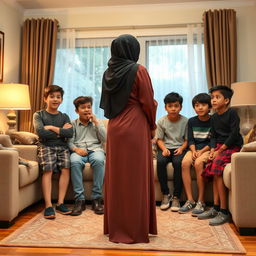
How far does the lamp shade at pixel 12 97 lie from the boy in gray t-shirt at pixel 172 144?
5.54ft

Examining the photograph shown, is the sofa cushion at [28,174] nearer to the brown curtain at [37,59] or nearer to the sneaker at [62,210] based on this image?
the sneaker at [62,210]

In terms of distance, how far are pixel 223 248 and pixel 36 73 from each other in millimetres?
3543

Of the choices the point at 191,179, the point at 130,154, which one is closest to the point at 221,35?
the point at 191,179

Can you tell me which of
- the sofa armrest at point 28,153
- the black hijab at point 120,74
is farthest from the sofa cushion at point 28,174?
the black hijab at point 120,74

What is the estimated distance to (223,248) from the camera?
2053mm

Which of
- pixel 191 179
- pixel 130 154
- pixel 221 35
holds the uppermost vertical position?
pixel 221 35

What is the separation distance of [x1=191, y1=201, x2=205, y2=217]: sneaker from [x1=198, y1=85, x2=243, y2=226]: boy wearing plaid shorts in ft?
0.20

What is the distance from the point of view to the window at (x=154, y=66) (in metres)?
4.51

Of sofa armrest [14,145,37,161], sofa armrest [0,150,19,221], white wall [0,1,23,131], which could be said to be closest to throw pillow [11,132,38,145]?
sofa armrest [14,145,37,161]

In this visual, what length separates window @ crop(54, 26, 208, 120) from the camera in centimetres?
451

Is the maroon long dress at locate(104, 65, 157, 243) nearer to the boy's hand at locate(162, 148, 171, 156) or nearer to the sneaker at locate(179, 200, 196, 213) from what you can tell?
the sneaker at locate(179, 200, 196, 213)

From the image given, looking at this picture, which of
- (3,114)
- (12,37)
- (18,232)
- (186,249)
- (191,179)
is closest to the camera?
(186,249)

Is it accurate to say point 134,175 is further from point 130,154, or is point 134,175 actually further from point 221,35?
point 221,35

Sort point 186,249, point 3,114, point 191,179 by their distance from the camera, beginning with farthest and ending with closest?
point 3,114 < point 191,179 < point 186,249
